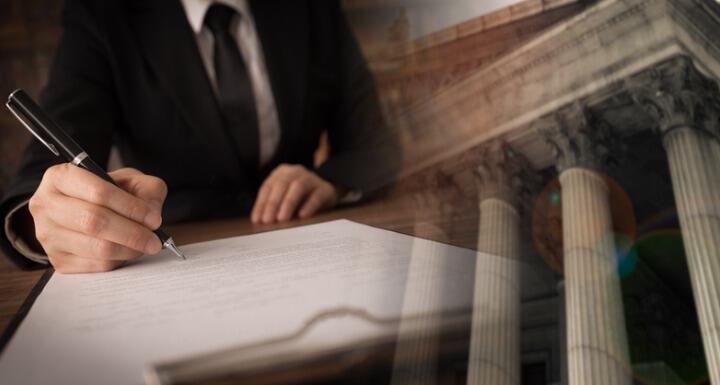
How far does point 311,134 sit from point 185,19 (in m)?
0.20

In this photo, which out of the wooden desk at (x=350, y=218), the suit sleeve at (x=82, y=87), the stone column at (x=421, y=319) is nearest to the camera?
the stone column at (x=421, y=319)

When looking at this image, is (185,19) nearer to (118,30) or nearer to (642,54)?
(118,30)

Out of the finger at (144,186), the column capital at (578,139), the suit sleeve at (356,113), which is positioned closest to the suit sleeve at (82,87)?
the finger at (144,186)

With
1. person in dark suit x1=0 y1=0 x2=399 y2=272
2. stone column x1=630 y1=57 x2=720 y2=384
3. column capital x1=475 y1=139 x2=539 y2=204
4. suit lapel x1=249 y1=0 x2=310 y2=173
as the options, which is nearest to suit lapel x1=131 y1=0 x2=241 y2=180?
person in dark suit x1=0 y1=0 x2=399 y2=272

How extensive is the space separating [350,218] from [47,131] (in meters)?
0.22

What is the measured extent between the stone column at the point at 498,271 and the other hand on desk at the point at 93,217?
0.63 feet

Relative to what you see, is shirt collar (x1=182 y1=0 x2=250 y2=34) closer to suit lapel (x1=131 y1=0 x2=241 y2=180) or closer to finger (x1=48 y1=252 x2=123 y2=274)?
suit lapel (x1=131 y1=0 x2=241 y2=180)

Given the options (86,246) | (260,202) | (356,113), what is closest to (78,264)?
(86,246)

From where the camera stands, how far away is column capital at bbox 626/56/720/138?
1.15ft

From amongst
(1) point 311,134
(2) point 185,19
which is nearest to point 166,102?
(2) point 185,19

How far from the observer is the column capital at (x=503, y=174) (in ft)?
1.46

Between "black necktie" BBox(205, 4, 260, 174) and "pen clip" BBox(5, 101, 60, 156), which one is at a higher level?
"black necktie" BBox(205, 4, 260, 174)

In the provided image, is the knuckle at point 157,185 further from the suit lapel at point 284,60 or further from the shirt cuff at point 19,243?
the suit lapel at point 284,60

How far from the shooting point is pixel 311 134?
692 millimetres
